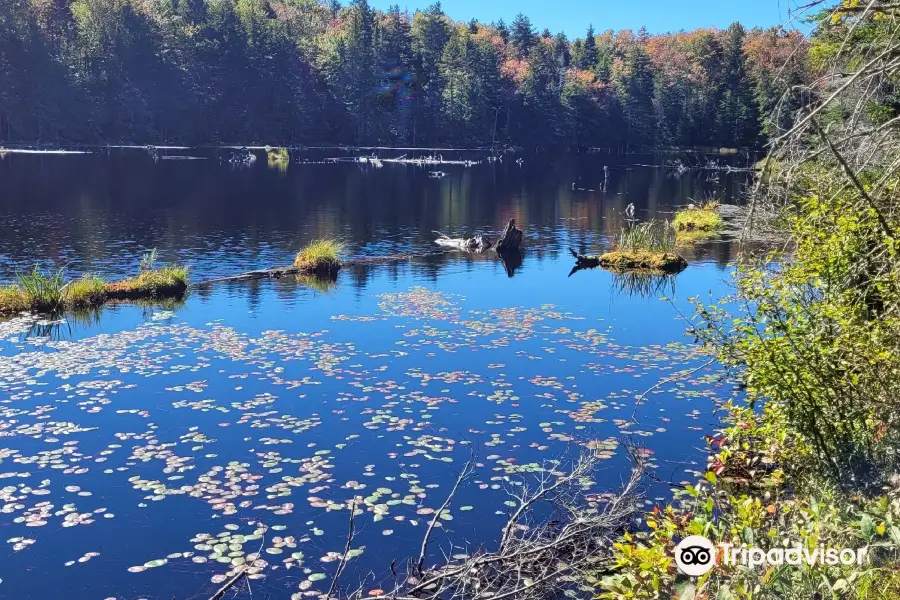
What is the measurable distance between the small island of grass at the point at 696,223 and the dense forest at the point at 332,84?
203ft

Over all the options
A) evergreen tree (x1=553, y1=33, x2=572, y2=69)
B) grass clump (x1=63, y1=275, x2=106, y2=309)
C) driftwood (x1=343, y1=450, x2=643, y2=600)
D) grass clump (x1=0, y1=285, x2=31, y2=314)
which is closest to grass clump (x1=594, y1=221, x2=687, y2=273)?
grass clump (x1=63, y1=275, x2=106, y2=309)

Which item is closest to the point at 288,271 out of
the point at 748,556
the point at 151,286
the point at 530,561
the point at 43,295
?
the point at 151,286

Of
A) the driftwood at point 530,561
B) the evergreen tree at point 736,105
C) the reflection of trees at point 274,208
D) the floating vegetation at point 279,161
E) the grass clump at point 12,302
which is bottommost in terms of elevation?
the driftwood at point 530,561

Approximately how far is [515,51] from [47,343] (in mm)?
165402

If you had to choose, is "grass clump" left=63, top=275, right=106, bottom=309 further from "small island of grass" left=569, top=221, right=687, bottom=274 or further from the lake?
"small island of grass" left=569, top=221, right=687, bottom=274

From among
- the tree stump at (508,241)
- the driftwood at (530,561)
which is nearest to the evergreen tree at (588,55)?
the tree stump at (508,241)

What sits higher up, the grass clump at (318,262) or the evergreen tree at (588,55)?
the evergreen tree at (588,55)

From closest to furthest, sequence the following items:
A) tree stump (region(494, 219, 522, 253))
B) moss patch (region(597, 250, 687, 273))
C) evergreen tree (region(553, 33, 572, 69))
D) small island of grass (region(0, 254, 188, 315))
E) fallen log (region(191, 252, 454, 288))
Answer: small island of grass (region(0, 254, 188, 315)) < fallen log (region(191, 252, 454, 288)) < moss patch (region(597, 250, 687, 273)) < tree stump (region(494, 219, 522, 253)) < evergreen tree (region(553, 33, 572, 69))

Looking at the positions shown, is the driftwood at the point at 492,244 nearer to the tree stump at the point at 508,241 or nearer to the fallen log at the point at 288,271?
→ the tree stump at the point at 508,241

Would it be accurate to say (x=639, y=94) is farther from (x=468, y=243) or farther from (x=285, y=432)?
(x=285, y=432)

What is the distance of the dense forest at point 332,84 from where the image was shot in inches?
4459

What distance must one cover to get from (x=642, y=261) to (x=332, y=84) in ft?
353

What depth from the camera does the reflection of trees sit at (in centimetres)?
3656

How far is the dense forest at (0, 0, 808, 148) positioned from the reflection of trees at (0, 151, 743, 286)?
96.8 ft
